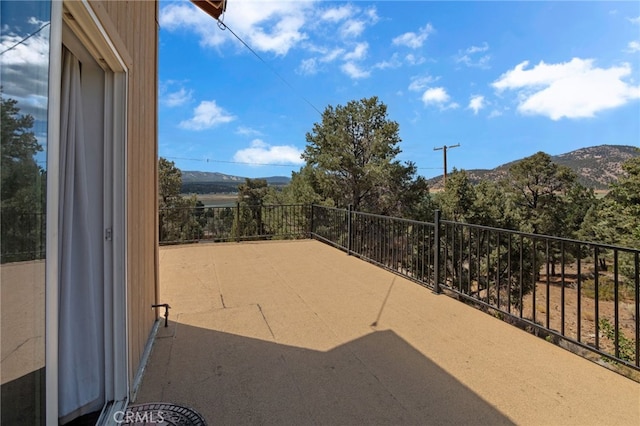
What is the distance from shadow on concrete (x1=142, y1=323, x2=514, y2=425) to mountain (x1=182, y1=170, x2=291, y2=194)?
432 inches

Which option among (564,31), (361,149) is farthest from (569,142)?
(361,149)

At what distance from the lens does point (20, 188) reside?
800 mm

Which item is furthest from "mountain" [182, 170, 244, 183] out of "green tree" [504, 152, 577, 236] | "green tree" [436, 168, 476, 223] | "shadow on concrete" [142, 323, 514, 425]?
"green tree" [504, 152, 577, 236]

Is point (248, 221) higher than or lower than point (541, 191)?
lower

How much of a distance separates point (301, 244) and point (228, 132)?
18.3m

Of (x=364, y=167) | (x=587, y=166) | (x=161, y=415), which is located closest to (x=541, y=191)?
(x=587, y=166)

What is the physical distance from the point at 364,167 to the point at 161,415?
14117 millimetres

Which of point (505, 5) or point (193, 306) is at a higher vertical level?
point (505, 5)

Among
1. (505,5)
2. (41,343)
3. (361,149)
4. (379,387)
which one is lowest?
(379,387)

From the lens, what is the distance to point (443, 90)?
21.4m

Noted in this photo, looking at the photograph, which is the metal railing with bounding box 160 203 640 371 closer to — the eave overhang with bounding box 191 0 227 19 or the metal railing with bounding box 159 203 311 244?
the metal railing with bounding box 159 203 311 244

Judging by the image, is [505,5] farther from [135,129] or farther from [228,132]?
[228,132]

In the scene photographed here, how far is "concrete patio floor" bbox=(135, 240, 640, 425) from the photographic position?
1.75m

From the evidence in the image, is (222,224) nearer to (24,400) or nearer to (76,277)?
(76,277)
